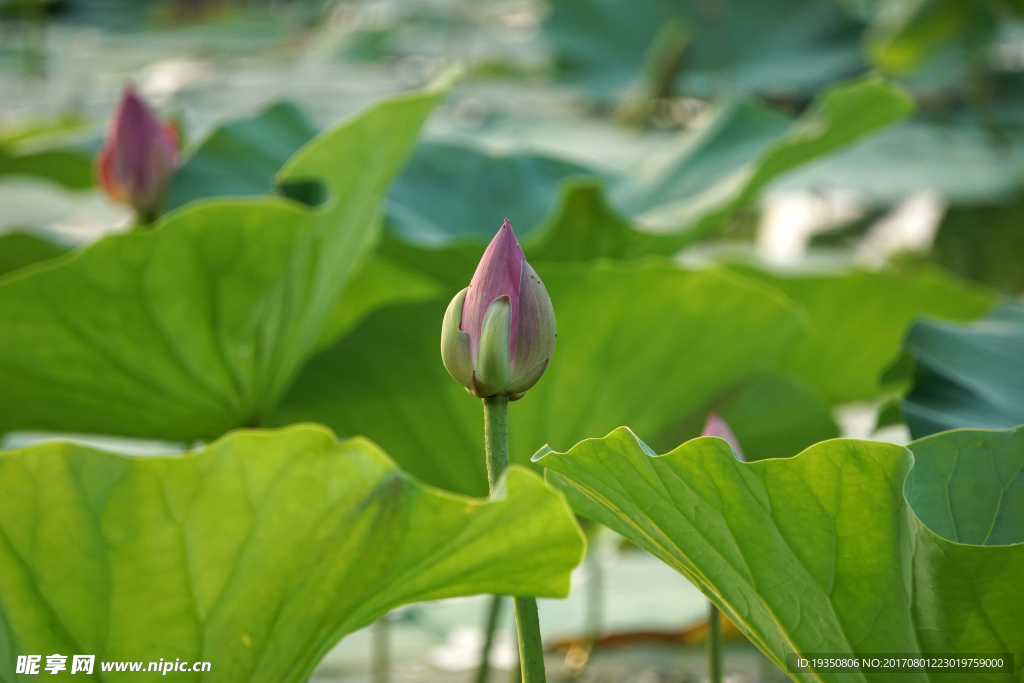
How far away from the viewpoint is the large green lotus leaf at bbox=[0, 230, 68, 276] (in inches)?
31.4

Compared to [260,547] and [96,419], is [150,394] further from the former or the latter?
[260,547]

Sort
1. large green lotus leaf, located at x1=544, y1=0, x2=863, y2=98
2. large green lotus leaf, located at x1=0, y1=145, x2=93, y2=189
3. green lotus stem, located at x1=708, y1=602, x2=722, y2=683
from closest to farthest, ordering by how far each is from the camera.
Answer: green lotus stem, located at x1=708, y1=602, x2=722, y2=683 < large green lotus leaf, located at x1=0, y1=145, x2=93, y2=189 < large green lotus leaf, located at x1=544, y1=0, x2=863, y2=98

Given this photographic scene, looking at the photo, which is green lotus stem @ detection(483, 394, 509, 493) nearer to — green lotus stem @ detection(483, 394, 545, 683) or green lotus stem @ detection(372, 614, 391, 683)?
green lotus stem @ detection(483, 394, 545, 683)

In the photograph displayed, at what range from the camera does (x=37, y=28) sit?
15.2ft

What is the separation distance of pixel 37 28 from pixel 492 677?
478cm

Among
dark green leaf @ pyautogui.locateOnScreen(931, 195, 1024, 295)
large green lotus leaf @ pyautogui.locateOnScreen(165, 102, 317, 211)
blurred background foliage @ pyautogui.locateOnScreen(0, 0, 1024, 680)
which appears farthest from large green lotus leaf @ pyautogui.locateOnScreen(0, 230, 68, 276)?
dark green leaf @ pyautogui.locateOnScreen(931, 195, 1024, 295)

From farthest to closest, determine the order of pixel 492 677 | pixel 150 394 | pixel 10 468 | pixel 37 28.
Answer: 1. pixel 37 28
2. pixel 492 677
3. pixel 150 394
4. pixel 10 468

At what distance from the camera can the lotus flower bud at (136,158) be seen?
801mm

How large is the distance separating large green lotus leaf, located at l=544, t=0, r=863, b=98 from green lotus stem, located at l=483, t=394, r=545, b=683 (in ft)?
8.55

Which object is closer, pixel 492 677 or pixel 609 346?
pixel 609 346

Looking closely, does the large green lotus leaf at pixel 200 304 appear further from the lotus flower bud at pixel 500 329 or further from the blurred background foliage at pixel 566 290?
the lotus flower bud at pixel 500 329

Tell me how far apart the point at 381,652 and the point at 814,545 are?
60 cm

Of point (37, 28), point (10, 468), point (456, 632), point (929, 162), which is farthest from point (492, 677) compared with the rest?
point (37, 28)

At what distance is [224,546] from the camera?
39cm
